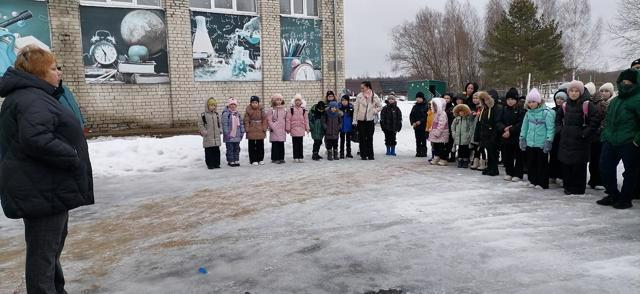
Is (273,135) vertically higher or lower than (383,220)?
higher

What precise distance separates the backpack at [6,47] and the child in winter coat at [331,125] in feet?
27.9

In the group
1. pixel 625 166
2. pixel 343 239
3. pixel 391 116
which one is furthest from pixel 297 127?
pixel 625 166

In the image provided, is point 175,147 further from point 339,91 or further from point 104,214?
point 339,91

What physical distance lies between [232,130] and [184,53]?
5.93 metres

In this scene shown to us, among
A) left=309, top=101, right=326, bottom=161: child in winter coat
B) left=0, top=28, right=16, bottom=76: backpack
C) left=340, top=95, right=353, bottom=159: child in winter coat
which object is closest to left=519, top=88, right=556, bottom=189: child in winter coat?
left=340, top=95, right=353, bottom=159: child in winter coat

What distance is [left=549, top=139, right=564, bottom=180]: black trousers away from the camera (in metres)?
6.91

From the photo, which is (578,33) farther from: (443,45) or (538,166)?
(538,166)

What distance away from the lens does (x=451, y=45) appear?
50938 mm

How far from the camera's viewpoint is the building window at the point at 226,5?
580 inches

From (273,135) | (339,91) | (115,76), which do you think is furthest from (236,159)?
(339,91)

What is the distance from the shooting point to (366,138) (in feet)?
34.2

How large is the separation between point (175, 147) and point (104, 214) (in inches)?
183

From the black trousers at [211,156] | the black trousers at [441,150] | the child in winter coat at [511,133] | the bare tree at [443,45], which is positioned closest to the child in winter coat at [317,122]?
the black trousers at [211,156]

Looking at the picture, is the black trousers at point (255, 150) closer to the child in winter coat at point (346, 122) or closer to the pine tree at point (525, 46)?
the child in winter coat at point (346, 122)
